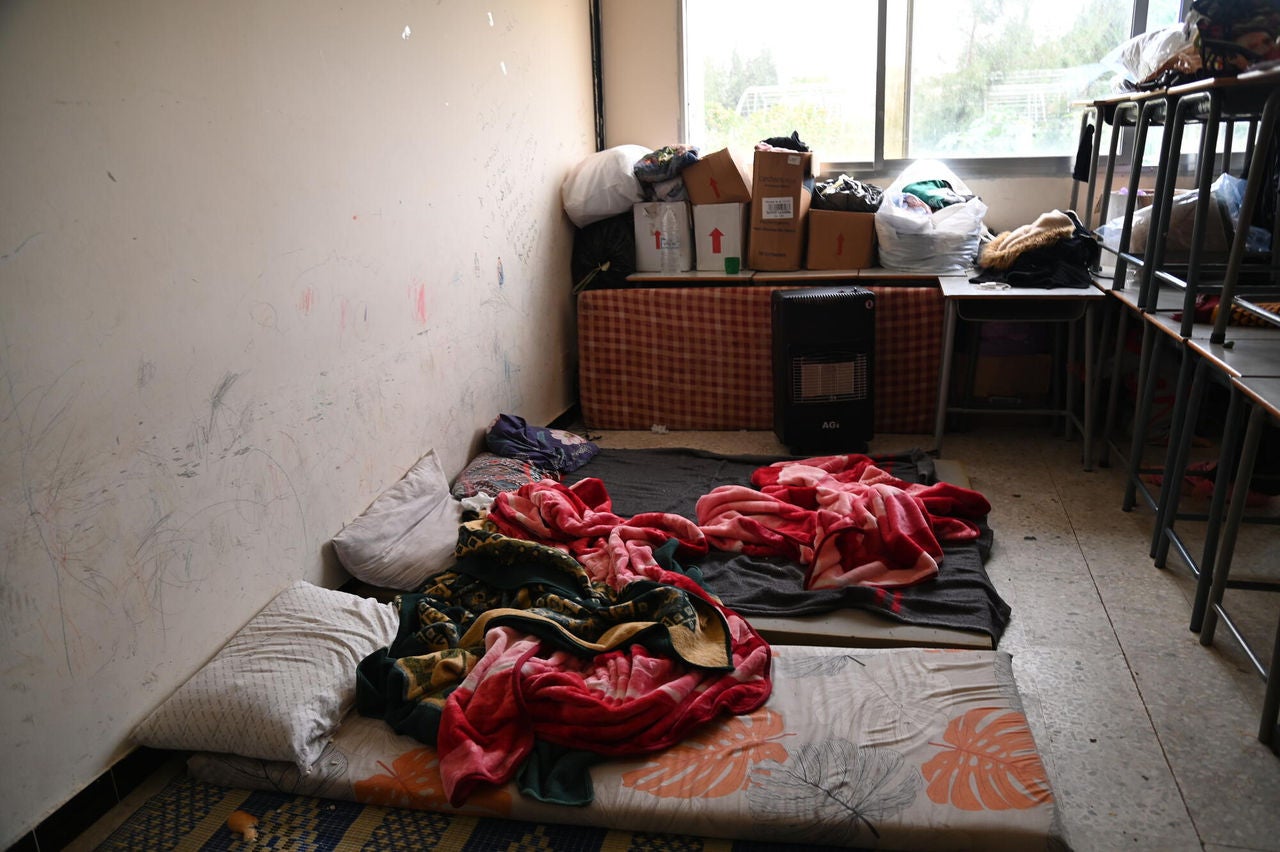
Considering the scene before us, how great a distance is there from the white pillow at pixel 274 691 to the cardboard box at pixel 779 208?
8.94ft

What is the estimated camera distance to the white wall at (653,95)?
455 cm

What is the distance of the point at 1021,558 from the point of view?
114 inches

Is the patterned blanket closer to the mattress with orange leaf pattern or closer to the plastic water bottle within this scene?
the mattress with orange leaf pattern

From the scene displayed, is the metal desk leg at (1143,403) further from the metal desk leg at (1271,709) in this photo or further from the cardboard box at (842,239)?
the cardboard box at (842,239)

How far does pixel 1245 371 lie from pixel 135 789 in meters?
2.69

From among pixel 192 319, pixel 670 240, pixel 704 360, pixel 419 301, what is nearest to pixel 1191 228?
pixel 704 360

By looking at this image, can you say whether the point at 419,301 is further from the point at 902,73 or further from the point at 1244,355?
the point at 902,73

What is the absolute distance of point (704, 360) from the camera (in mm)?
4199

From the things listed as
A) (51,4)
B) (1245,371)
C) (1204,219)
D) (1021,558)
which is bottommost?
(1021,558)

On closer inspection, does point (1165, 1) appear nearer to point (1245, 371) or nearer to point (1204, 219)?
point (1204, 219)

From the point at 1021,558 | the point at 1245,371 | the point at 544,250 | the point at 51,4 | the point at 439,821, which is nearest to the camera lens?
the point at 51,4

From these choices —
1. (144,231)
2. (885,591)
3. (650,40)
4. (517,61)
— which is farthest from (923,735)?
(650,40)

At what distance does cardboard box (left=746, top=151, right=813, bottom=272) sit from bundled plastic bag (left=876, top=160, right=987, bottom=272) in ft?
1.17

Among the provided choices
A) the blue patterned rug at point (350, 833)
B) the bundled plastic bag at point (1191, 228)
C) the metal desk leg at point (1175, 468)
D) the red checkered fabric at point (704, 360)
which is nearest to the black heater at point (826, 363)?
the red checkered fabric at point (704, 360)
